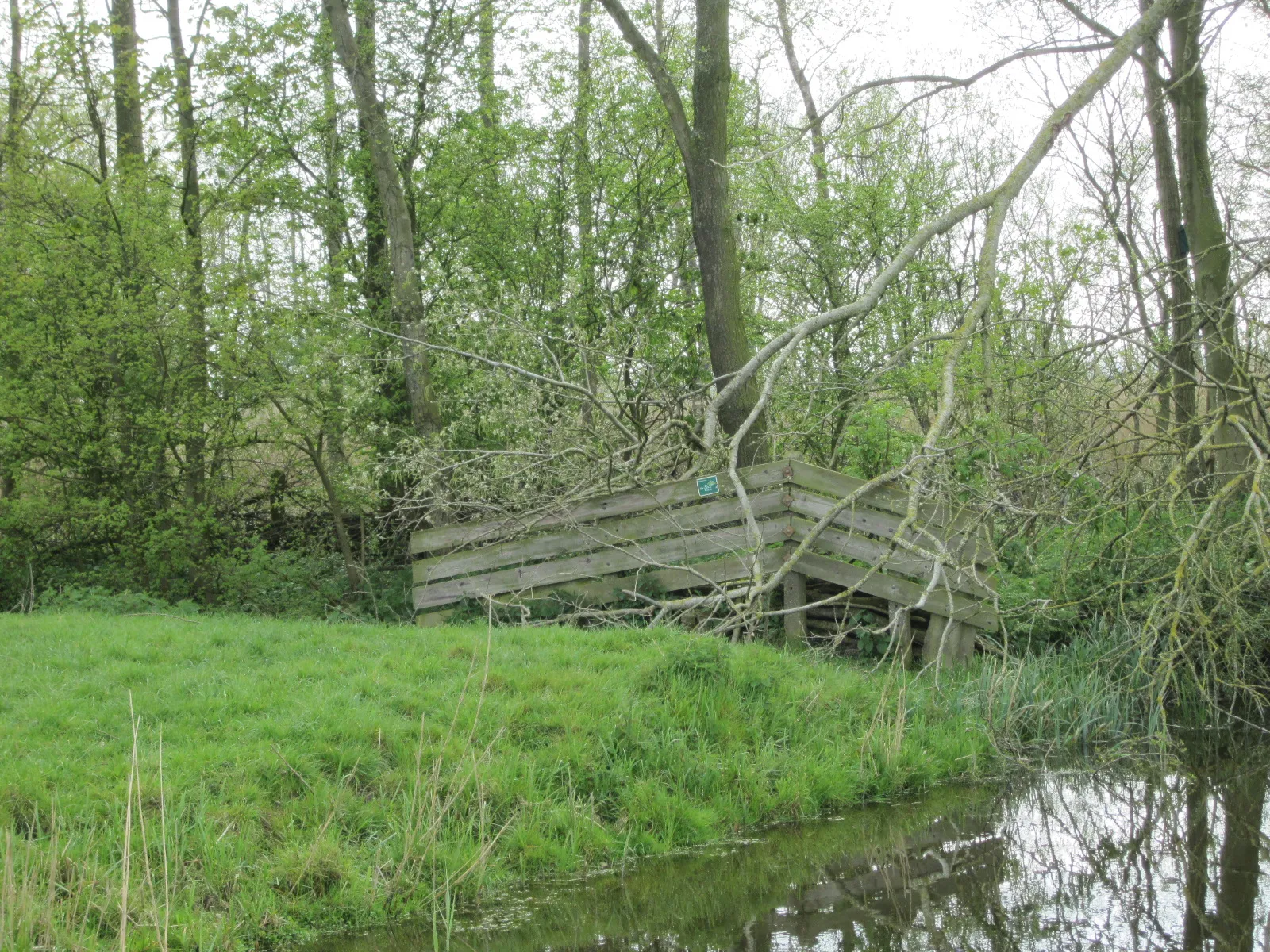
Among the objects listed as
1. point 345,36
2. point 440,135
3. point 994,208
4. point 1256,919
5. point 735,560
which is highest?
point 345,36

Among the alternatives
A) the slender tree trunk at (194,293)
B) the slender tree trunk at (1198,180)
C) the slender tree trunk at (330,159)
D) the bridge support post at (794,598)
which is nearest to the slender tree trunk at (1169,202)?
the slender tree trunk at (1198,180)

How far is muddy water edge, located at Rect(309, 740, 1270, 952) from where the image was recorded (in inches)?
184

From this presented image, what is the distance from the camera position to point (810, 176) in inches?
711

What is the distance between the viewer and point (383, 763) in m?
6.11

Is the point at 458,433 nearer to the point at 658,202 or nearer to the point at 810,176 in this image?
the point at 658,202

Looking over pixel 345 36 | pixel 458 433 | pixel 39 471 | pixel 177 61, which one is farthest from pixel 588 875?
pixel 177 61

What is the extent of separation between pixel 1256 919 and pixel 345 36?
12.6m

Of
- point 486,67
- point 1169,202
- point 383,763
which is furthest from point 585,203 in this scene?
point 383,763

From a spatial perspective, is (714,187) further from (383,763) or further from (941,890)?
(941,890)

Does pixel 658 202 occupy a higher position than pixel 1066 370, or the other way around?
pixel 658 202

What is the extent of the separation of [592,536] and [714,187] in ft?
13.7

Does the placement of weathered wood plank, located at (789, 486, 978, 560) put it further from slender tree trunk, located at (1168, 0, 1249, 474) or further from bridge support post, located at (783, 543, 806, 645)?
slender tree trunk, located at (1168, 0, 1249, 474)

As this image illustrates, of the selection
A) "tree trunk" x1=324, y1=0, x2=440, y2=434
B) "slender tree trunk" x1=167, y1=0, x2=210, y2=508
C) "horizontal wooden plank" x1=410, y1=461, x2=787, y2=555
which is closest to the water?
"horizontal wooden plank" x1=410, y1=461, x2=787, y2=555

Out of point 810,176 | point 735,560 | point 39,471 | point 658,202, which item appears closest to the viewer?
point 735,560
